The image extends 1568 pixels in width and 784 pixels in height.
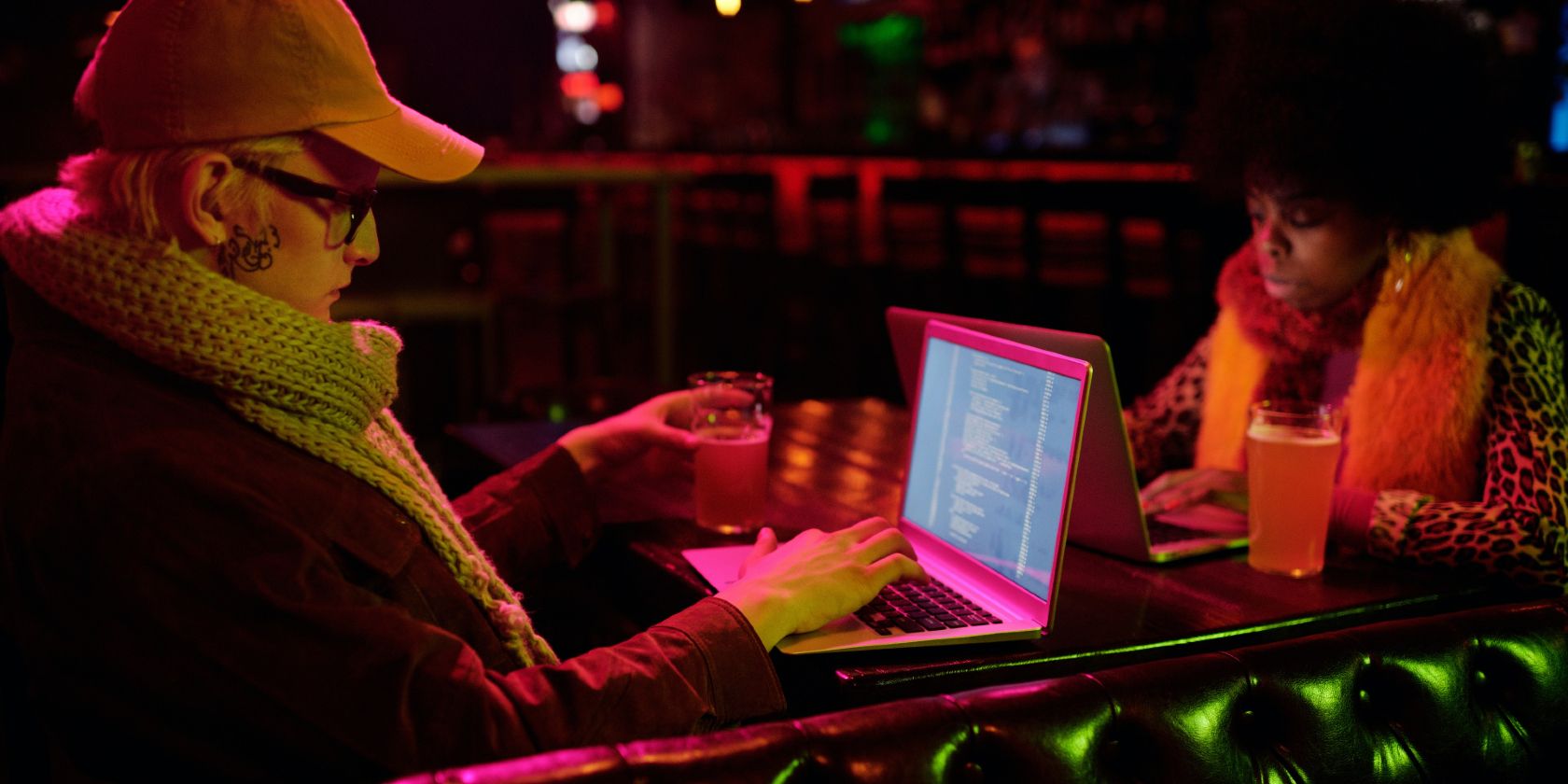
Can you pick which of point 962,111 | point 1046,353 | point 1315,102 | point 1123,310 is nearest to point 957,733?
point 1046,353

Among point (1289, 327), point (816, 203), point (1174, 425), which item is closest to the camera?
point (1289, 327)

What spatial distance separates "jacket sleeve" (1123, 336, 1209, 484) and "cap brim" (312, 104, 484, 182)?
152 centimetres

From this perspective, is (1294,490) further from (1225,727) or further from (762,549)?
(762,549)

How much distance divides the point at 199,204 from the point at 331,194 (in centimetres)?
12

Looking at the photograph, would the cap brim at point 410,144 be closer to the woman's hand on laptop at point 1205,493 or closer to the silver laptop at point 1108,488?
the silver laptop at point 1108,488

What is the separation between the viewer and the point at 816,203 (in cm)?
688

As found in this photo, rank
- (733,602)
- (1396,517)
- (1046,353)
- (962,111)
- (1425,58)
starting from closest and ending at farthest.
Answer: (733,602)
(1046,353)
(1396,517)
(1425,58)
(962,111)

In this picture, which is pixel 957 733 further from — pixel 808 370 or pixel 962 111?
pixel 962 111

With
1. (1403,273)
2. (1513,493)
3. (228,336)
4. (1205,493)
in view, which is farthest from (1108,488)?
(228,336)

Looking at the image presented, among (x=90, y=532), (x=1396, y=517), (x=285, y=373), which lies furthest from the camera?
(x=1396, y=517)

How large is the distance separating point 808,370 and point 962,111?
3533mm

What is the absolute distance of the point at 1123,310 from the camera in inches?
209

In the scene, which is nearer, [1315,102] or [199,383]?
[199,383]

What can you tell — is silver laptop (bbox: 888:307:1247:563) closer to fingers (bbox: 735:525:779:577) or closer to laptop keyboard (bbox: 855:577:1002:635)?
laptop keyboard (bbox: 855:577:1002:635)
